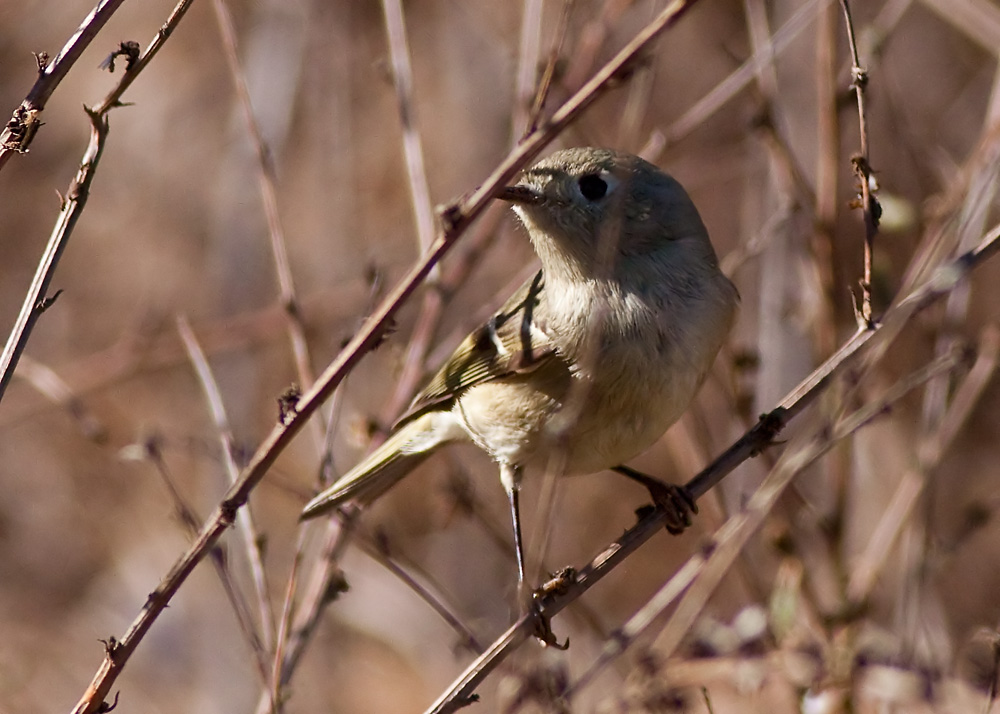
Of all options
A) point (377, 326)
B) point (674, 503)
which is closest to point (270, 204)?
point (377, 326)

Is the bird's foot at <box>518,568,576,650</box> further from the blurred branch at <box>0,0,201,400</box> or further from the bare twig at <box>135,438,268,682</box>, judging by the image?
the blurred branch at <box>0,0,201,400</box>

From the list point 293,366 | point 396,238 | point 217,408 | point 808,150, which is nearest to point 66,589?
point 293,366

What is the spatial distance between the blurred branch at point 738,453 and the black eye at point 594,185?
0.64 metres

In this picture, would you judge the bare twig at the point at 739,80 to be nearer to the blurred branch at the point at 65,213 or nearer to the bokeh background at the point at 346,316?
the bokeh background at the point at 346,316

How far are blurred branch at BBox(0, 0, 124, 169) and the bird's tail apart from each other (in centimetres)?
131

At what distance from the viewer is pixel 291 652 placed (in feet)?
7.69

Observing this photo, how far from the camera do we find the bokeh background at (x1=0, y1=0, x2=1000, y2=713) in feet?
13.5

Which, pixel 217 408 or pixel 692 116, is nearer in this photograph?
pixel 217 408

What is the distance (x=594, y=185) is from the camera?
2357 millimetres

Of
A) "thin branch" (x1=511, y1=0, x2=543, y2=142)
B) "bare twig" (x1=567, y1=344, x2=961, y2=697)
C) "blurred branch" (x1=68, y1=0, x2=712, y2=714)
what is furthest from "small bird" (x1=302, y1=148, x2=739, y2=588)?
"blurred branch" (x1=68, y1=0, x2=712, y2=714)

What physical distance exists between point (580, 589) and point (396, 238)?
3.67 m

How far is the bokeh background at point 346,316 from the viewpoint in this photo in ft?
13.5

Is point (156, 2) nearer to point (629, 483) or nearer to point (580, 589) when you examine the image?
point (629, 483)

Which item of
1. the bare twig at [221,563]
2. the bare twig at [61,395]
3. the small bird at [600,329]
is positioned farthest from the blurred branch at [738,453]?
the bare twig at [61,395]
